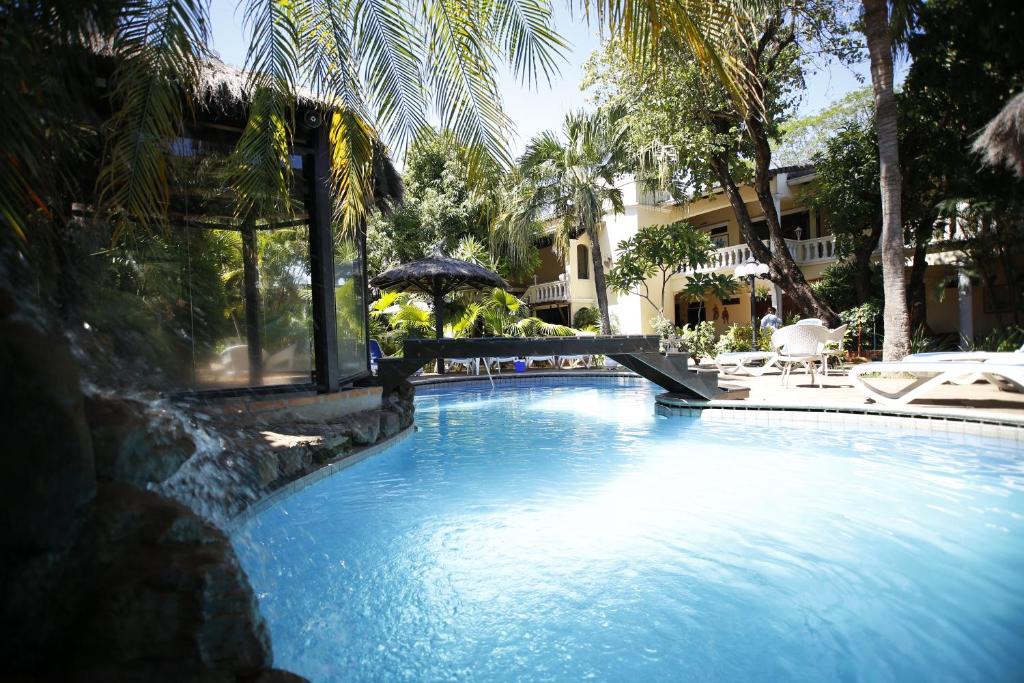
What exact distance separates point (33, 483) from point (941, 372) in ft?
30.0

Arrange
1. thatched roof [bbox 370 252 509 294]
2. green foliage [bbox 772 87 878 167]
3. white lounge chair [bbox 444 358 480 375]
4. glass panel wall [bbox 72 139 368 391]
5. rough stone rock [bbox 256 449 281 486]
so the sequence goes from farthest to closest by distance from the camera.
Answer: green foliage [bbox 772 87 878 167] < white lounge chair [bbox 444 358 480 375] < thatched roof [bbox 370 252 509 294] < glass panel wall [bbox 72 139 368 391] < rough stone rock [bbox 256 449 281 486]

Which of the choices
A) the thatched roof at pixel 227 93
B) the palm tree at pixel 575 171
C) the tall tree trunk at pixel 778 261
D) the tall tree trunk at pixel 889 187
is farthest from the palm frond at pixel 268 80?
the tall tree trunk at pixel 778 261

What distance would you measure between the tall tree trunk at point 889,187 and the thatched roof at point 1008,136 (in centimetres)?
131

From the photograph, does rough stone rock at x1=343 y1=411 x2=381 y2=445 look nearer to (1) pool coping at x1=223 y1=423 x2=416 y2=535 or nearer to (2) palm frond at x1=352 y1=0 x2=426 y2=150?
(1) pool coping at x1=223 y1=423 x2=416 y2=535

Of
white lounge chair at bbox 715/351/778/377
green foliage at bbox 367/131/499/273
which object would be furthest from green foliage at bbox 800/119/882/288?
green foliage at bbox 367/131/499/273

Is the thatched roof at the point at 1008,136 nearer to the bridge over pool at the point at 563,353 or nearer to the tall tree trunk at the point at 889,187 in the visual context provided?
the tall tree trunk at the point at 889,187

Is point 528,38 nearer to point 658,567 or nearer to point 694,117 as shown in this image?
point 658,567

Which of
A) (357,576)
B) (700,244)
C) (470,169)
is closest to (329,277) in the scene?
(470,169)

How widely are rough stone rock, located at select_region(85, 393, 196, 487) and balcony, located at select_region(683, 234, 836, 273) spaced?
17.1 metres

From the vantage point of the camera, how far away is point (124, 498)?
212 cm

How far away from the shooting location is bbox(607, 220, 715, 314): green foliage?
17.3 m

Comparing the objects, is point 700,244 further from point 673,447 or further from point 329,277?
point 329,277

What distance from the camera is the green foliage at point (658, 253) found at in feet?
56.9

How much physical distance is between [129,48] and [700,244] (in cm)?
1612
